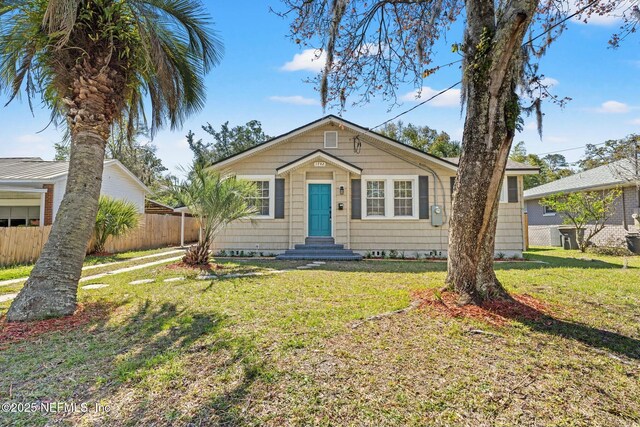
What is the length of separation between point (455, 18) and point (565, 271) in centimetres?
638

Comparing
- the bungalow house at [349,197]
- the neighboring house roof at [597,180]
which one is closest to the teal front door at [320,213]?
the bungalow house at [349,197]

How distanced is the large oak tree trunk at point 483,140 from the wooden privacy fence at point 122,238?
8151 millimetres

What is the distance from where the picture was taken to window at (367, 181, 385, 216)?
11.4 metres

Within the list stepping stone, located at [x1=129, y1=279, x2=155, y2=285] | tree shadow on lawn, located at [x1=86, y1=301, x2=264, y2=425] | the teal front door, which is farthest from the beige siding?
tree shadow on lawn, located at [x1=86, y1=301, x2=264, y2=425]

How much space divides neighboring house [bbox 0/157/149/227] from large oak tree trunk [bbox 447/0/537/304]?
14883 millimetres

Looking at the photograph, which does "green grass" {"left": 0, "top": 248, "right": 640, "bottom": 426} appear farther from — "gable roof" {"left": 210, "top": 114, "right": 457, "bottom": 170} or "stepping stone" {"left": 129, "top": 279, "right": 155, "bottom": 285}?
"gable roof" {"left": 210, "top": 114, "right": 457, "bottom": 170}

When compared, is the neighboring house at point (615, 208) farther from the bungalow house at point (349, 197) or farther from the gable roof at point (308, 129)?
the gable roof at point (308, 129)

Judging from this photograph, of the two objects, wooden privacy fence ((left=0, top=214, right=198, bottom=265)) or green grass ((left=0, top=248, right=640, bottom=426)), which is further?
wooden privacy fence ((left=0, top=214, right=198, bottom=265))

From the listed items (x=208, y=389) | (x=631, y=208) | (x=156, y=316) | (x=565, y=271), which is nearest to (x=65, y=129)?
(x=156, y=316)

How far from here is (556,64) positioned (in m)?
6.90

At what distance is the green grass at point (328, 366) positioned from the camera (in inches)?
84.6

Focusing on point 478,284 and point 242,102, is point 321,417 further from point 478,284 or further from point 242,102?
point 242,102

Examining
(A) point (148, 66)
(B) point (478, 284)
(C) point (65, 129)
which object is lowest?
(B) point (478, 284)

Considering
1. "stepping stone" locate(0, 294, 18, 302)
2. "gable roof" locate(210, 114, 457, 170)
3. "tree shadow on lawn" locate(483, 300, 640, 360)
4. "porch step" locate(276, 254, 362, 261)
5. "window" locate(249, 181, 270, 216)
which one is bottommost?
"stepping stone" locate(0, 294, 18, 302)
